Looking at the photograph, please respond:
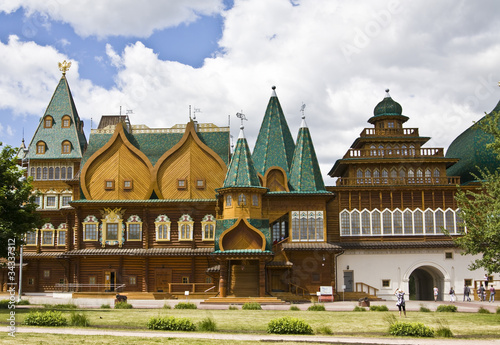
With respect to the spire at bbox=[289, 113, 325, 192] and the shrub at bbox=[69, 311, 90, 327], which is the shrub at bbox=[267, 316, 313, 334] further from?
the spire at bbox=[289, 113, 325, 192]

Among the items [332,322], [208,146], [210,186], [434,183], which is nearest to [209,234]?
[210,186]

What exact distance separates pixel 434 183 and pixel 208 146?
1804 cm

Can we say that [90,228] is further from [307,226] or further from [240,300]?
[307,226]

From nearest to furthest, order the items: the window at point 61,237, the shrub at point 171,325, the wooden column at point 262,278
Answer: the shrub at point 171,325 < the wooden column at point 262,278 < the window at point 61,237

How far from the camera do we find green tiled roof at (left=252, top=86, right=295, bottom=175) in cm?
4772

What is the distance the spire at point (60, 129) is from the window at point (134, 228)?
A: 34.1ft

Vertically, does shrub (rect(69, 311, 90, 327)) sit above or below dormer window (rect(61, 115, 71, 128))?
below

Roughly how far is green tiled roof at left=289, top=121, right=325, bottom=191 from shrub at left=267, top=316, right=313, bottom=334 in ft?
80.1

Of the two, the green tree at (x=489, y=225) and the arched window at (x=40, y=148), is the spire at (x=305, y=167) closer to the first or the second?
the green tree at (x=489, y=225)

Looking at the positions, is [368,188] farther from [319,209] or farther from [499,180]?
[499,180]

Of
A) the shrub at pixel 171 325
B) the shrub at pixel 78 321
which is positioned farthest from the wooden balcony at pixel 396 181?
the shrub at pixel 78 321

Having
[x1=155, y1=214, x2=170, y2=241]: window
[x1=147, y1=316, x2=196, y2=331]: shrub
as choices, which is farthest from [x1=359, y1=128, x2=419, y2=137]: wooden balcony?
[x1=147, y1=316, x2=196, y2=331]: shrub

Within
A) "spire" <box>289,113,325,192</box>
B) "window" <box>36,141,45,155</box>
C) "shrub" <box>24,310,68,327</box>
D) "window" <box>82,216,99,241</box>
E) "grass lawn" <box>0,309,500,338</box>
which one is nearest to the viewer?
"grass lawn" <box>0,309,500,338</box>

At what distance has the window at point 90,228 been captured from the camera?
4762 centimetres
